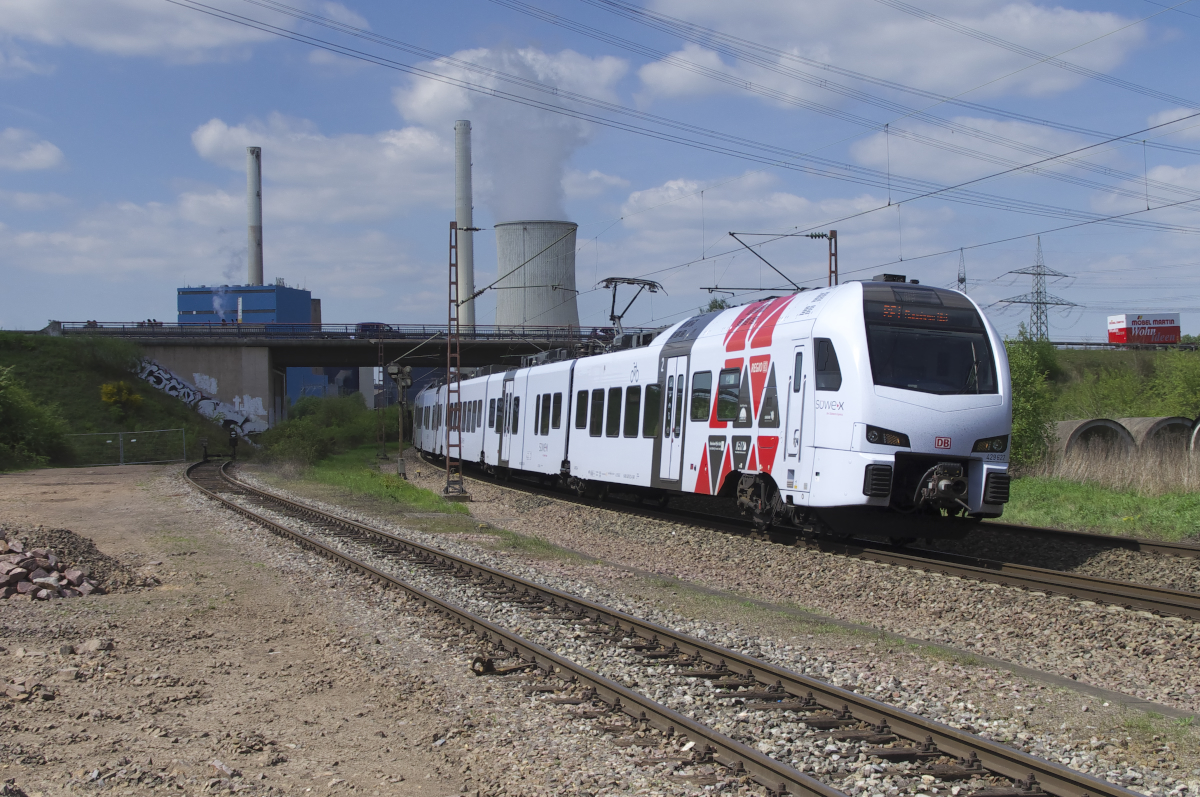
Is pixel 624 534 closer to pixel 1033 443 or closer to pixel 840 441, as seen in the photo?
pixel 840 441

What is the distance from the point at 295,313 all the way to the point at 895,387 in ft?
327

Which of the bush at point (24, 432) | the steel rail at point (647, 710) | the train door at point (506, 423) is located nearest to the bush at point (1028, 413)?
the train door at point (506, 423)

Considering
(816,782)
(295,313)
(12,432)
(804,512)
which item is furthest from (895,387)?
(295,313)

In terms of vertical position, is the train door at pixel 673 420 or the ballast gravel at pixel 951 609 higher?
the train door at pixel 673 420

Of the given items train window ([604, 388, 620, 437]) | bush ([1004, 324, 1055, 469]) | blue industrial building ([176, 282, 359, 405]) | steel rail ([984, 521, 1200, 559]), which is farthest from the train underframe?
blue industrial building ([176, 282, 359, 405])

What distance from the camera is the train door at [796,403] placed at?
12.3 meters

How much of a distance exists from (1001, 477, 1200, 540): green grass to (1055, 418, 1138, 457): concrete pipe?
9.47 feet

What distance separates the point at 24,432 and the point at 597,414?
27.9 meters

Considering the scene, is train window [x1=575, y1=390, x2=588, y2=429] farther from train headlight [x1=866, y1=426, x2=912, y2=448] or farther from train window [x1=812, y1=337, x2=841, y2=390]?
train headlight [x1=866, y1=426, x2=912, y2=448]

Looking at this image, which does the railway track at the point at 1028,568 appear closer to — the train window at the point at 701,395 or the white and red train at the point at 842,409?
the white and red train at the point at 842,409

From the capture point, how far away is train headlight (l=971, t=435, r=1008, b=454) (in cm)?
1134

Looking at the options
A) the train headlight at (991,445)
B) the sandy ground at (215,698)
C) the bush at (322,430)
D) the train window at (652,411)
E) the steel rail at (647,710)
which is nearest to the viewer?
the steel rail at (647,710)

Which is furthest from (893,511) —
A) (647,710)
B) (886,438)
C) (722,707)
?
(647,710)

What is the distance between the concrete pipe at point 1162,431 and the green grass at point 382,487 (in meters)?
16.3
